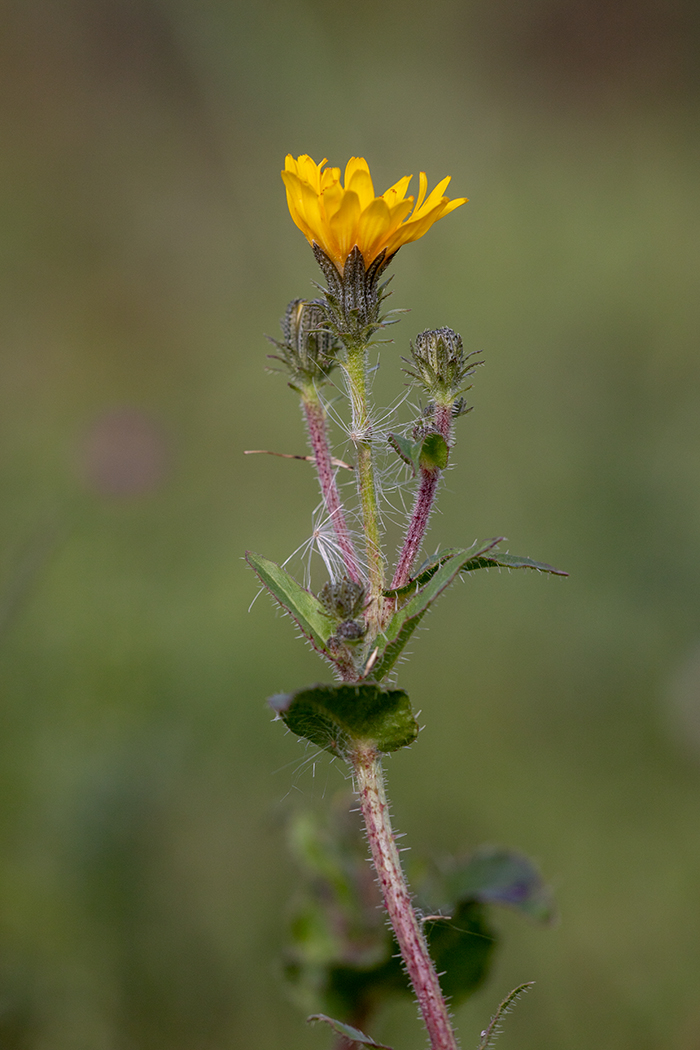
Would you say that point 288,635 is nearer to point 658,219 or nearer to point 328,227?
point 328,227

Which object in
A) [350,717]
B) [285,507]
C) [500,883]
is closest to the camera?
[350,717]

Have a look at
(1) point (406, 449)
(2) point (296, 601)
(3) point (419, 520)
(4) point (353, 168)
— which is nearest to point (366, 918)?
(2) point (296, 601)

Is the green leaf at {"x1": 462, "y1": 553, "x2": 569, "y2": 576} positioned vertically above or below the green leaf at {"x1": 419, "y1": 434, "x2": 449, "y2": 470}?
below

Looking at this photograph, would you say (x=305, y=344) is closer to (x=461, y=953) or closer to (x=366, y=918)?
(x=461, y=953)

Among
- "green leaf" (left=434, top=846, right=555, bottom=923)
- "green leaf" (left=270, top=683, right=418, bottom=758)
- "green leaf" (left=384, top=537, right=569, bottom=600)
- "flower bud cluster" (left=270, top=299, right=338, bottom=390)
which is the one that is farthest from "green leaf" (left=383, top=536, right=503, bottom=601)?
"green leaf" (left=434, top=846, right=555, bottom=923)

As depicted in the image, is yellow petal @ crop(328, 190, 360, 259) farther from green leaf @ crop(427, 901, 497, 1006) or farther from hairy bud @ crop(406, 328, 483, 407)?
green leaf @ crop(427, 901, 497, 1006)

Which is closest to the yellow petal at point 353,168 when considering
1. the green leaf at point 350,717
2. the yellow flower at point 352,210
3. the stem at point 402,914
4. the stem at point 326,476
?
the yellow flower at point 352,210
